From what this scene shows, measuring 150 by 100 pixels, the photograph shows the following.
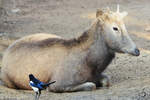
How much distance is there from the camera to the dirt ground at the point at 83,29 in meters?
7.43

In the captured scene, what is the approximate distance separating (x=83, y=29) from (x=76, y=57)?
21.3 feet

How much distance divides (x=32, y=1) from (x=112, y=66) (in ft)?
33.9

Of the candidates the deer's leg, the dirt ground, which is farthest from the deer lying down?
the dirt ground

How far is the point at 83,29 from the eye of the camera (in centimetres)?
1459

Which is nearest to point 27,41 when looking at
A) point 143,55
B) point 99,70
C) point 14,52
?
point 14,52

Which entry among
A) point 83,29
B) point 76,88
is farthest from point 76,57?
point 83,29

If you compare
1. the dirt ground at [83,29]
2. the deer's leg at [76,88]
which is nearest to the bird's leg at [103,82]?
the dirt ground at [83,29]

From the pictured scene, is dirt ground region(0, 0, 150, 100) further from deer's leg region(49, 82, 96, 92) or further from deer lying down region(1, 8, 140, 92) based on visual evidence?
deer lying down region(1, 8, 140, 92)

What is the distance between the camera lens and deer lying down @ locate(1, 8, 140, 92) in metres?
7.93

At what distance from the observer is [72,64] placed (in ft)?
26.5

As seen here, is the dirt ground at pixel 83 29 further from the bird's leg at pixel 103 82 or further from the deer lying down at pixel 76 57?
the deer lying down at pixel 76 57

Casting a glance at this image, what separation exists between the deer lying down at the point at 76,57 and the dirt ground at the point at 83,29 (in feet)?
0.91

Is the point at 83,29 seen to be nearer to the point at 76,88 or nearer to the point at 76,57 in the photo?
the point at 76,57

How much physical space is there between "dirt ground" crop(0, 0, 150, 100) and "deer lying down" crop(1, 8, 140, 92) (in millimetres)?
276
